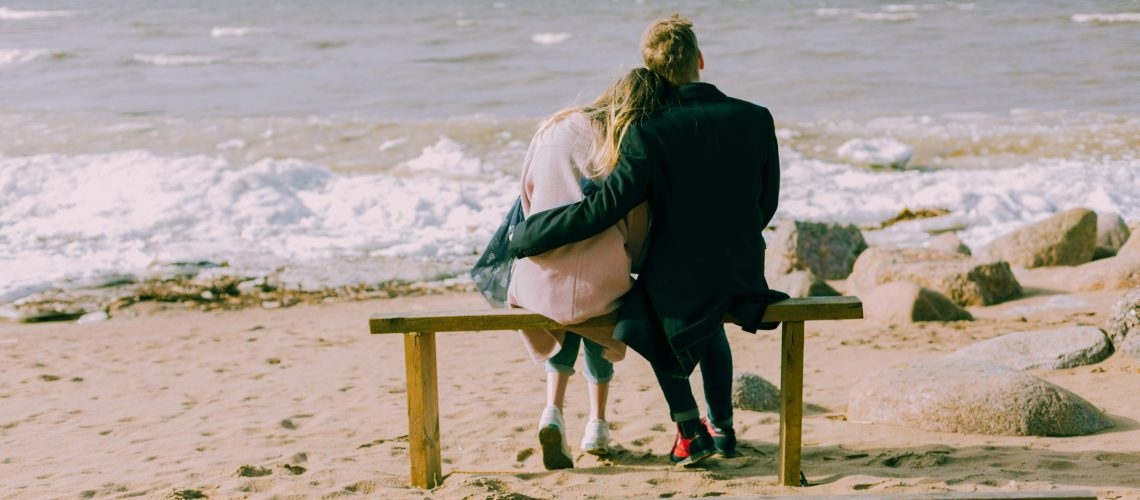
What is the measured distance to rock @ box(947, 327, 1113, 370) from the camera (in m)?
6.17

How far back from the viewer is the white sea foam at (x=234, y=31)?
34.3 meters

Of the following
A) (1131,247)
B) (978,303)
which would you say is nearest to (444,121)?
(1131,247)

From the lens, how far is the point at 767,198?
4023 mm

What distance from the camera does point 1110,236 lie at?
10008 mm

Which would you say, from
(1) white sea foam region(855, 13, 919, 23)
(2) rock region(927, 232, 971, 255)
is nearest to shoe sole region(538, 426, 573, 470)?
(2) rock region(927, 232, 971, 255)

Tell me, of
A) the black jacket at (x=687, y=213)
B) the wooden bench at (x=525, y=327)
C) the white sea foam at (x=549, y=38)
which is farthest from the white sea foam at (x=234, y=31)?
the black jacket at (x=687, y=213)

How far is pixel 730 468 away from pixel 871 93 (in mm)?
17735

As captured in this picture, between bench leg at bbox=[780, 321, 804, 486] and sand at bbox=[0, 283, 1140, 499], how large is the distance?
0.12 metres

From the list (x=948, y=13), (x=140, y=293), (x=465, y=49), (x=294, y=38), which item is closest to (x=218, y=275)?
(x=140, y=293)

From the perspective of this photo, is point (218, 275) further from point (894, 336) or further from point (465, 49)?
point (465, 49)

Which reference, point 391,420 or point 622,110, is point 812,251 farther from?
point 622,110

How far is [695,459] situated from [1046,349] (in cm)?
289

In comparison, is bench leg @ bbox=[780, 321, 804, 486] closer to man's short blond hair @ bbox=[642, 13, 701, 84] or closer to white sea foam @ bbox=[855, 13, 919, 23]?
man's short blond hair @ bbox=[642, 13, 701, 84]

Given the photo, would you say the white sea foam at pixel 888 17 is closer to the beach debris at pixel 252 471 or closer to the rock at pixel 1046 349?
the rock at pixel 1046 349
